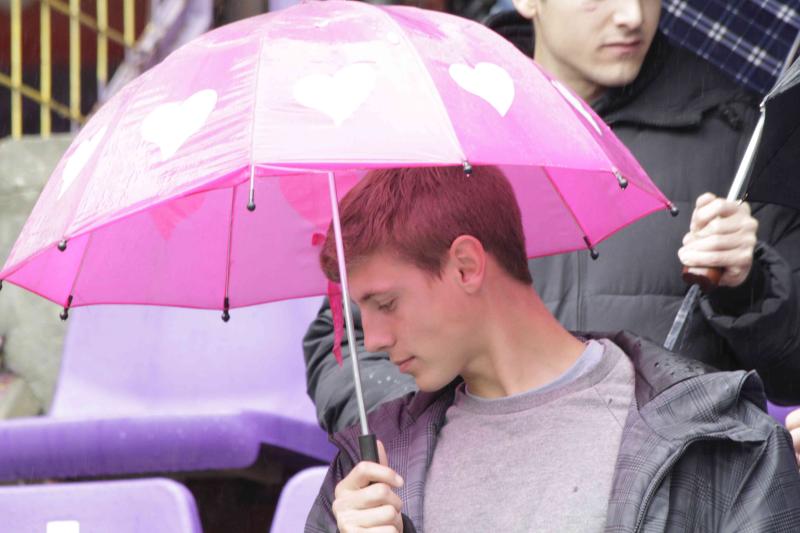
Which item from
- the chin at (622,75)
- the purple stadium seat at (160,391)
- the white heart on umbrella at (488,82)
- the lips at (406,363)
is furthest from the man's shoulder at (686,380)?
the purple stadium seat at (160,391)

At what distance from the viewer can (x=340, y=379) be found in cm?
359

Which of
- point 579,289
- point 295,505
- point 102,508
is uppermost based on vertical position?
point 579,289

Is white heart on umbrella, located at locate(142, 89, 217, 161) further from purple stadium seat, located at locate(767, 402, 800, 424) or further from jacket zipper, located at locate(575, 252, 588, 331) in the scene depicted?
purple stadium seat, located at locate(767, 402, 800, 424)

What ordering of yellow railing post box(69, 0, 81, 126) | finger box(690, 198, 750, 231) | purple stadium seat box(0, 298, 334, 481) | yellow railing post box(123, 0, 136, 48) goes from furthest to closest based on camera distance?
yellow railing post box(123, 0, 136, 48) < yellow railing post box(69, 0, 81, 126) < purple stadium seat box(0, 298, 334, 481) < finger box(690, 198, 750, 231)

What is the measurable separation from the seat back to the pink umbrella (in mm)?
1818

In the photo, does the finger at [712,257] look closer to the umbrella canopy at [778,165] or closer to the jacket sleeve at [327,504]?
the umbrella canopy at [778,165]

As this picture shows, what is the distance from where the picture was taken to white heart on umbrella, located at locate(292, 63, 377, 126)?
2508 mm

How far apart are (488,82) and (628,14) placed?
3.83 feet

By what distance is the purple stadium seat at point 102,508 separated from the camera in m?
3.73

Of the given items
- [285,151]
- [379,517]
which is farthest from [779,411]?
[285,151]

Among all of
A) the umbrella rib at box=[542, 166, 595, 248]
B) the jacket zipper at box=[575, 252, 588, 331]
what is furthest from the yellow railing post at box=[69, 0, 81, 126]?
the umbrella rib at box=[542, 166, 595, 248]

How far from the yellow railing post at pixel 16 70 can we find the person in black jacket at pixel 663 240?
3464 millimetres

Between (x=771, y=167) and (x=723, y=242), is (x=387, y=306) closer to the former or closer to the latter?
(x=723, y=242)

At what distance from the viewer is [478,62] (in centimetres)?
272
